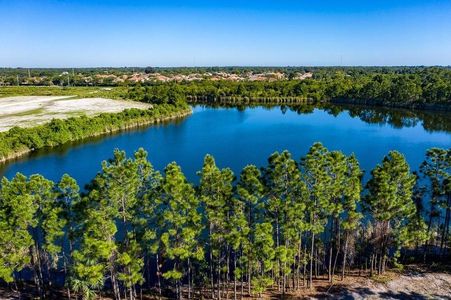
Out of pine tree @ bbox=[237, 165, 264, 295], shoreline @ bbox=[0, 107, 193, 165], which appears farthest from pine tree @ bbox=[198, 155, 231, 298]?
shoreline @ bbox=[0, 107, 193, 165]

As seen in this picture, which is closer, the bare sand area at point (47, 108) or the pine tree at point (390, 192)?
the pine tree at point (390, 192)

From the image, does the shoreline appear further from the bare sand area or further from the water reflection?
the water reflection

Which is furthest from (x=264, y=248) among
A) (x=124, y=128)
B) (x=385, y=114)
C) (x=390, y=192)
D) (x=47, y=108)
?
(x=47, y=108)

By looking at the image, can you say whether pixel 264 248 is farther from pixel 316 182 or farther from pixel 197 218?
pixel 316 182

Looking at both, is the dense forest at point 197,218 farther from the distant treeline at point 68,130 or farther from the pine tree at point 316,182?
the distant treeline at point 68,130

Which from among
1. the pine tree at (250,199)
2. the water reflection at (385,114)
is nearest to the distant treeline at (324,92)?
the water reflection at (385,114)

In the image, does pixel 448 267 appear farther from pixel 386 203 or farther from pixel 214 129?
pixel 214 129

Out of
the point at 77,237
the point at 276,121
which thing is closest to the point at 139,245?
the point at 77,237
